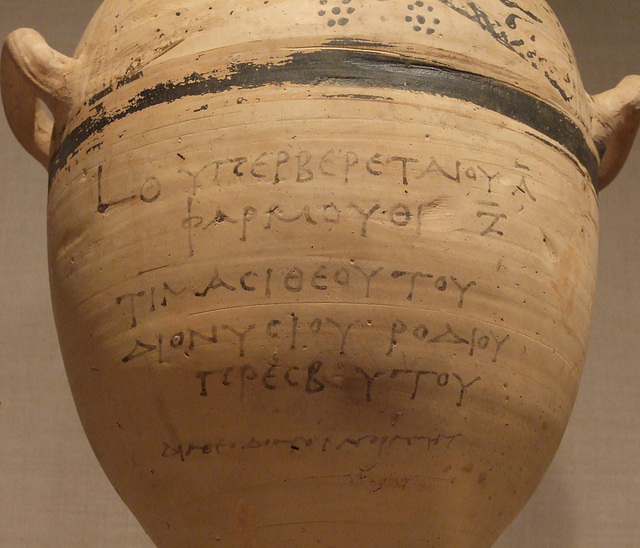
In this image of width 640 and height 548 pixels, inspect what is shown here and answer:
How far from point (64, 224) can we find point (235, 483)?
0.32m

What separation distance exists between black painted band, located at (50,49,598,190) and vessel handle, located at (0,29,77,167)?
0.37 ft

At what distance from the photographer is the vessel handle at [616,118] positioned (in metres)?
1.11

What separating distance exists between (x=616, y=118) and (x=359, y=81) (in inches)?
14.9

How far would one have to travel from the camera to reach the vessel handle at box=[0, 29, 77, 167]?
106 centimetres

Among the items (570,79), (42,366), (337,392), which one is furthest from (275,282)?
(42,366)

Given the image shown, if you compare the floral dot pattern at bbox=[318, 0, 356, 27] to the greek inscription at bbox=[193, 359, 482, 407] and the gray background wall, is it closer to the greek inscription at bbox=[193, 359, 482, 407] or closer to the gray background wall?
the greek inscription at bbox=[193, 359, 482, 407]

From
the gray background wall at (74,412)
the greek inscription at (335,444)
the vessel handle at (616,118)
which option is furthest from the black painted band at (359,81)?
the gray background wall at (74,412)

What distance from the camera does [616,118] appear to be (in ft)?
3.71

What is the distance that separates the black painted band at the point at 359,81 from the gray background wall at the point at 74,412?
0.70m

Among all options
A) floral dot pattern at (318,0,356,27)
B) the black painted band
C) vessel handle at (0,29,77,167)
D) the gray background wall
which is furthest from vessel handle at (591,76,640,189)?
vessel handle at (0,29,77,167)

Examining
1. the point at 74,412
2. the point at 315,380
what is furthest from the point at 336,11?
the point at 74,412

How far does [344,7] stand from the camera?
0.94 metres

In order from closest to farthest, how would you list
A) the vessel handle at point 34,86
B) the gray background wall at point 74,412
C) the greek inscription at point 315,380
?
the greek inscription at point 315,380, the vessel handle at point 34,86, the gray background wall at point 74,412

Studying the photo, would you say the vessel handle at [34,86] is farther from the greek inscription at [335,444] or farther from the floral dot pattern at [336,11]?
the greek inscription at [335,444]
